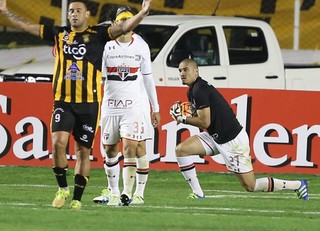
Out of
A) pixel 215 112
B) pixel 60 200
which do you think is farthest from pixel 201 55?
pixel 60 200

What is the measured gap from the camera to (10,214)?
45.4 feet

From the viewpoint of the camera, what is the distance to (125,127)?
632 inches

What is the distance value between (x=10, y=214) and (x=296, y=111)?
753 cm

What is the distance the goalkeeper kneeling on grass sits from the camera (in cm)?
1644

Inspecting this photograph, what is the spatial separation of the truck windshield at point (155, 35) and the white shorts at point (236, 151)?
529 centimetres

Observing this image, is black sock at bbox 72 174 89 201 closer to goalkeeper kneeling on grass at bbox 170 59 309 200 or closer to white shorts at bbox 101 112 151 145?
white shorts at bbox 101 112 151 145

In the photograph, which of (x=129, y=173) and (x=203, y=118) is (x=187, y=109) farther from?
(x=129, y=173)

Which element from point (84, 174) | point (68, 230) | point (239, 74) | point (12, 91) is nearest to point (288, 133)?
point (239, 74)

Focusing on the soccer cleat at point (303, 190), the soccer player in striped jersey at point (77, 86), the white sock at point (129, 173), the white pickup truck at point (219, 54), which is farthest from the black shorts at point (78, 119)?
the white pickup truck at point (219, 54)

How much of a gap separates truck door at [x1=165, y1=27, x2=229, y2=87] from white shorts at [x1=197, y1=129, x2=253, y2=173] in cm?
503

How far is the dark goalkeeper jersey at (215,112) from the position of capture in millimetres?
16500

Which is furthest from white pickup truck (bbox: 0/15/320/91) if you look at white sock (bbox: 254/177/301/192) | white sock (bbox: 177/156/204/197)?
white sock (bbox: 254/177/301/192)

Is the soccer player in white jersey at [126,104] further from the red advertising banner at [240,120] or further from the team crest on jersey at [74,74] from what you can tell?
the red advertising banner at [240,120]

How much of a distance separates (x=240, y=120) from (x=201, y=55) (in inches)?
82.6
